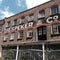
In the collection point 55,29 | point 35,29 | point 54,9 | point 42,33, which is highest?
point 54,9

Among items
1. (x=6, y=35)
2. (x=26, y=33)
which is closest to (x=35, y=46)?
(x=26, y=33)

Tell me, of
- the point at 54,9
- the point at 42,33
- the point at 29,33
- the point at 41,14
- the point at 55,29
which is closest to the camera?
the point at 55,29

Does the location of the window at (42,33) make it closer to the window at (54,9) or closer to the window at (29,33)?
the window at (29,33)

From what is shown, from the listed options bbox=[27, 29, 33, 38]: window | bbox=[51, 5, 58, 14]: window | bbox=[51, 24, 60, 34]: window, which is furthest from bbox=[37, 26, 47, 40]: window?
bbox=[51, 5, 58, 14]: window

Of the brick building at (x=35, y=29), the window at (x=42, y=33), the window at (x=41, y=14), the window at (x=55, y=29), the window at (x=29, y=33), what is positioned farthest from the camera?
the window at (x=29, y=33)

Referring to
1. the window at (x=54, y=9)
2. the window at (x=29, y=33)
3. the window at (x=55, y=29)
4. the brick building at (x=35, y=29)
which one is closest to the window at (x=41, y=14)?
the brick building at (x=35, y=29)

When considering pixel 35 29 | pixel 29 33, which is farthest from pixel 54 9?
pixel 29 33

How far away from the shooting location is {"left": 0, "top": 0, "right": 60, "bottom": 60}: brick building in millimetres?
20828

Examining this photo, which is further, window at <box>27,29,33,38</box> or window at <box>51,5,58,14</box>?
window at <box>27,29,33,38</box>

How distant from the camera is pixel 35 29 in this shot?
23750 mm

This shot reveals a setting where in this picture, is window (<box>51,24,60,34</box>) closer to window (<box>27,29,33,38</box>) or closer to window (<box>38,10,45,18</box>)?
window (<box>38,10,45,18</box>)

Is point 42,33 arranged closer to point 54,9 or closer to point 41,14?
point 41,14

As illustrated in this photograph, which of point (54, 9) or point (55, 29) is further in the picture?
point (54, 9)

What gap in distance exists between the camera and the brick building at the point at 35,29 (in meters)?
20.8
